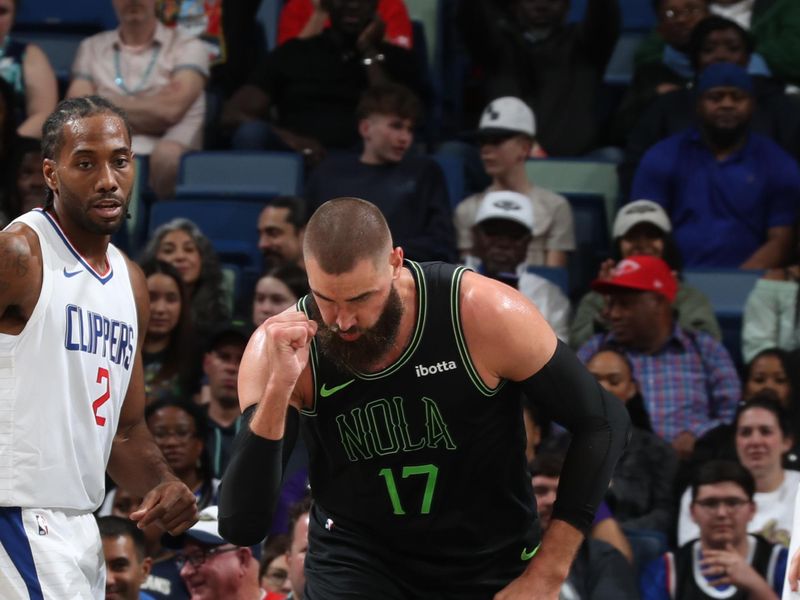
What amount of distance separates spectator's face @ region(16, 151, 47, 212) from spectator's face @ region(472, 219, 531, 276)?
2433 mm

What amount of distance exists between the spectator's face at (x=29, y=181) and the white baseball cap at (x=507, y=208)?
239cm

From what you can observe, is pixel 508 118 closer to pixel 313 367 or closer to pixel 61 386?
pixel 313 367

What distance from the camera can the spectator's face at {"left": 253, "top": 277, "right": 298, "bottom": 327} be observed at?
23.6 feet

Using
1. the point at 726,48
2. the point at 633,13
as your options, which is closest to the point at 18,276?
the point at 726,48

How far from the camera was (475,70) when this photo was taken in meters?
9.90

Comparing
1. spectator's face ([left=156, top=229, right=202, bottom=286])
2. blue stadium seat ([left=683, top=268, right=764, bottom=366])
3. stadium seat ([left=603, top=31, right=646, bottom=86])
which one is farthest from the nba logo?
stadium seat ([left=603, top=31, right=646, bottom=86])

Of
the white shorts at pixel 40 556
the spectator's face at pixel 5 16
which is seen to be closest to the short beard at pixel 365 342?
the white shorts at pixel 40 556

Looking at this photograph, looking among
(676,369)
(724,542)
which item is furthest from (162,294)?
(724,542)

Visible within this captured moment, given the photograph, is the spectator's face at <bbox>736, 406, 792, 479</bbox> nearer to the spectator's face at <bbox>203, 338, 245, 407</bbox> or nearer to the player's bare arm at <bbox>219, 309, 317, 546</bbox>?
the spectator's face at <bbox>203, 338, 245, 407</bbox>

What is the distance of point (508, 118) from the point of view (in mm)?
8281

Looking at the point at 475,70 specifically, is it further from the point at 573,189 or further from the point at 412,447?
the point at 412,447

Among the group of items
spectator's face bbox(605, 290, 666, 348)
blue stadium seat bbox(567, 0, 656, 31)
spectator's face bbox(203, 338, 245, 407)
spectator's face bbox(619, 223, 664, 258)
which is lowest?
spectator's face bbox(203, 338, 245, 407)

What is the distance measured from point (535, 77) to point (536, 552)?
5.66 meters

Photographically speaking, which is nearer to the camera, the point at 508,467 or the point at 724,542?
the point at 508,467
